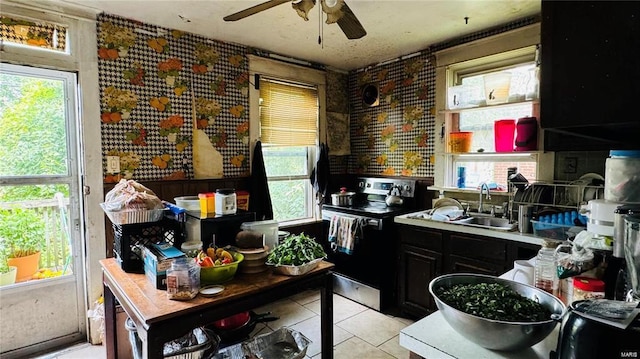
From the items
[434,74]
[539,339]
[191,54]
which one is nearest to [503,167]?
[434,74]

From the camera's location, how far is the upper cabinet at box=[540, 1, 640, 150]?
1.50 feet

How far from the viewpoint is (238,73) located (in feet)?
10.8

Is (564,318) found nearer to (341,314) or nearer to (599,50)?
(599,50)

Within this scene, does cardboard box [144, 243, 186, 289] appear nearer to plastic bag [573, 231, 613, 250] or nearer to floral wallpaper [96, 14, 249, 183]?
floral wallpaper [96, 14, 249, 183]

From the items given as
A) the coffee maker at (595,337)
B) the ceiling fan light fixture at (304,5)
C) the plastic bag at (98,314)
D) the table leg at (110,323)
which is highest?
the ceiling fan light fixture at (304,5)

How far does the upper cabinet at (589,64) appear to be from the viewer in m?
0.46

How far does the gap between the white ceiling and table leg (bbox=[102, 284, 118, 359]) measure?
2014mm

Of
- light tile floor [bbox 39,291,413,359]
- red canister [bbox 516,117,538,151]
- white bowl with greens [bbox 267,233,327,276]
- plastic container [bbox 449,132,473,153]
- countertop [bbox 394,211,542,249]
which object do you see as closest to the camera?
white bowl with greens [bbox 267,233,327,276]

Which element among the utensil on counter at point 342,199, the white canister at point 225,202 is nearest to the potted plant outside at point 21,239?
the white canister at point 225,202

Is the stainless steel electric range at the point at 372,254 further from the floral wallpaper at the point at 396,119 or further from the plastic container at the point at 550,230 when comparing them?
the plastic container at the point at 550,230

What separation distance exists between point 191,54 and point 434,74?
235cm

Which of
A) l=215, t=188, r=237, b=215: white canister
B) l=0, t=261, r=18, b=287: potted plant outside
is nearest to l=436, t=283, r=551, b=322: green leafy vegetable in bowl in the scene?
l=215, t=188, r=237, b=215: white canister

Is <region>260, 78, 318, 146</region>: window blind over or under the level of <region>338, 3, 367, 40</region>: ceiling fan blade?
under

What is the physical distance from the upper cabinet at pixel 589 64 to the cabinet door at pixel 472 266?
2135 millimetres
